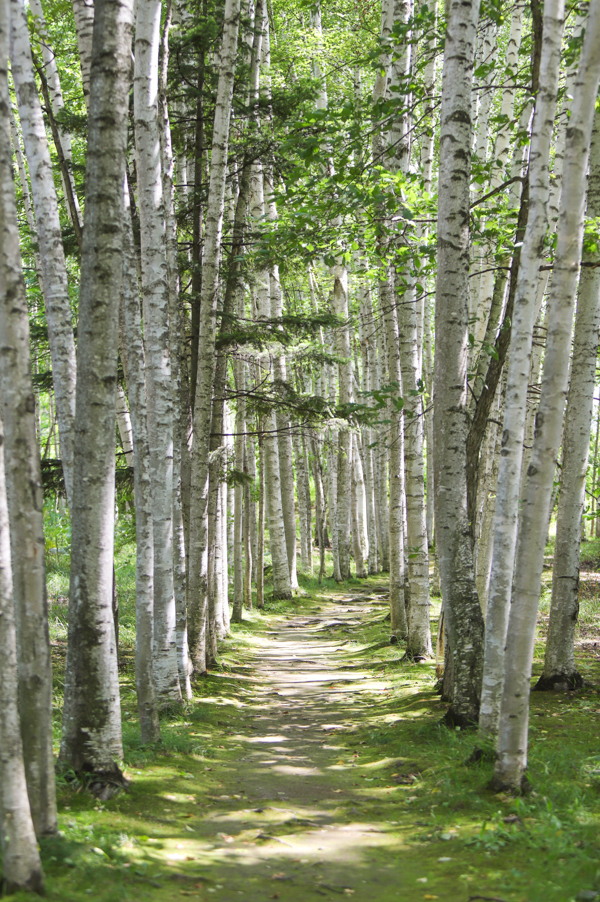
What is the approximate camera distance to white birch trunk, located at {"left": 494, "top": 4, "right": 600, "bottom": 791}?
4527mm

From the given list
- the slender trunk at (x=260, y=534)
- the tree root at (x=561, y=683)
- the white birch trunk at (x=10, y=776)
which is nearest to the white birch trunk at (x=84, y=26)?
the white birch trunk at (x=10, y=776)

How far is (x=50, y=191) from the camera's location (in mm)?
6352

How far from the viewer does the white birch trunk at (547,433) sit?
4.53 meters

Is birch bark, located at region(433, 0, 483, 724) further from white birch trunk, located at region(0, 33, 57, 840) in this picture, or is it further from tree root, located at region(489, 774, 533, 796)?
white birch trunk, located at region(0, 33, 57, 840)

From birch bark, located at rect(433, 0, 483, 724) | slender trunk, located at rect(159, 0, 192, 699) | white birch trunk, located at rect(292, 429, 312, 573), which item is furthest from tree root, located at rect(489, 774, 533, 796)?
white birch trunk, located at rect(292, 429, 312, 573)

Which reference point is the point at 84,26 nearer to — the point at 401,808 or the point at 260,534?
the point at 401,808

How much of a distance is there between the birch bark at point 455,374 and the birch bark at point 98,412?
3.02 m

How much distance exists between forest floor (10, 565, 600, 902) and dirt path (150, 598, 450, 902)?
0.01m

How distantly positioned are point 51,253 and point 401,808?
17.8ft

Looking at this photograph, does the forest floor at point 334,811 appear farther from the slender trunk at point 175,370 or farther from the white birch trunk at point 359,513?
the white birch trunk at point 359,513

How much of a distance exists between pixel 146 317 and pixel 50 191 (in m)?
1.36

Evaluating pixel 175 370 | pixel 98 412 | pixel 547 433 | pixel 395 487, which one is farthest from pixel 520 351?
pixel 395 487

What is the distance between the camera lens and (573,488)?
8.15 metres

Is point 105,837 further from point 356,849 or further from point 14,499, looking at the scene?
point 14,499
